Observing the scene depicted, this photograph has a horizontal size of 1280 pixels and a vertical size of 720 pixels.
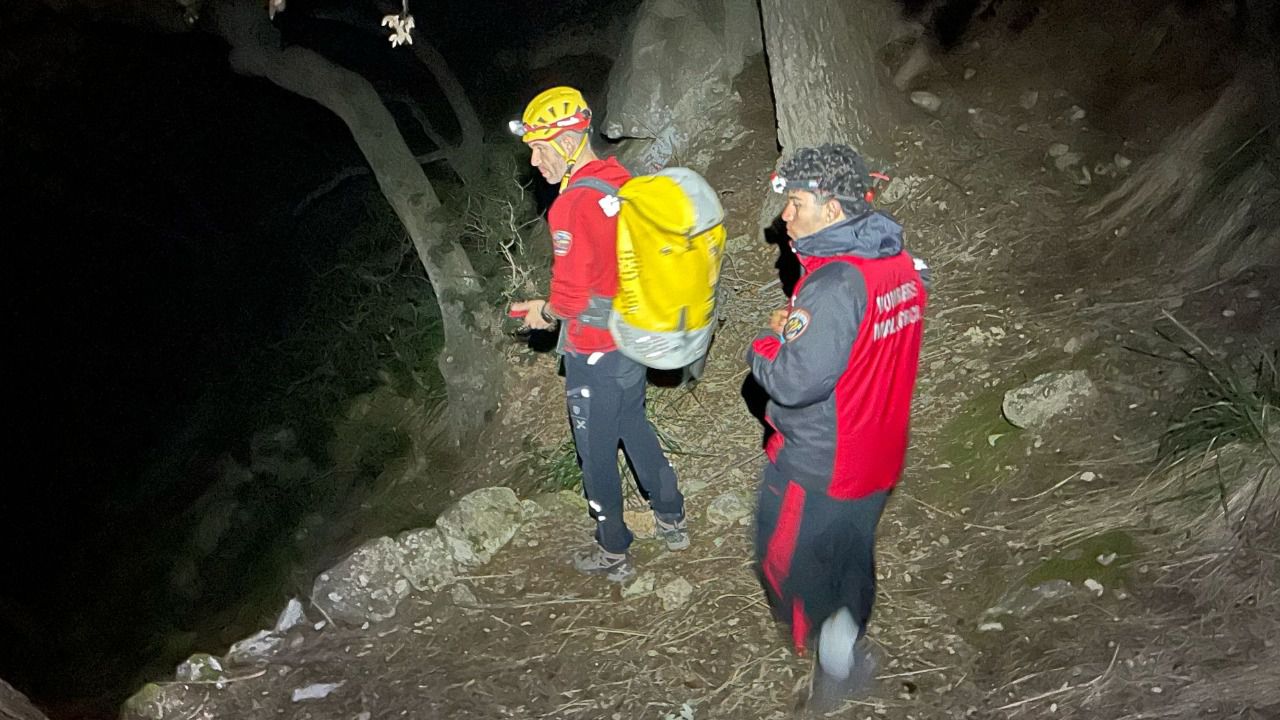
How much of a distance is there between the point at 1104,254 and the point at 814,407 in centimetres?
338

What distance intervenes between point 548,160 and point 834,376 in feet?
4.81

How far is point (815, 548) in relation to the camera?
9.87 feet

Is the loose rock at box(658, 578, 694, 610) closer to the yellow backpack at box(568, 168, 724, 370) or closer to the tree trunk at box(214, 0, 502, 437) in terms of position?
the yellow backpack at box(568, 168, 724, 370)

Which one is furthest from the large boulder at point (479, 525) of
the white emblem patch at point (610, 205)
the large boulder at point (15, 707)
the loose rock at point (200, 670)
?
the white emblem patch at point (610, 205)

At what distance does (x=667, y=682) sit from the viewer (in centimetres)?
376

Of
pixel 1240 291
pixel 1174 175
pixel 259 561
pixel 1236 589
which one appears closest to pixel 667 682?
pixel 1236 589

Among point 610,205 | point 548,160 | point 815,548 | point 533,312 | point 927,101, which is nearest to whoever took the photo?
point 815,548

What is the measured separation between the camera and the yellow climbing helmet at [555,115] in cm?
339

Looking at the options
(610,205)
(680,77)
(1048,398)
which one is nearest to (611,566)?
(610,205)

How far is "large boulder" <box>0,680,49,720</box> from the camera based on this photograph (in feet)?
11.4

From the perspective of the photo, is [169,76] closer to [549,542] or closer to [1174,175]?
[549,542]

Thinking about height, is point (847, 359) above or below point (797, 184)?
below

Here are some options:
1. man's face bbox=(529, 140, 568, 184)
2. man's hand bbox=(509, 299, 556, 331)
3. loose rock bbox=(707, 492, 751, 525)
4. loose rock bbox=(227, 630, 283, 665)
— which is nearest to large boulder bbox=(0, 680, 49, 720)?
loose rock bbox=(227, 630, 283, 665)

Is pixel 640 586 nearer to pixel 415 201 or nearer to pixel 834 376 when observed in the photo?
pixel 834 376
